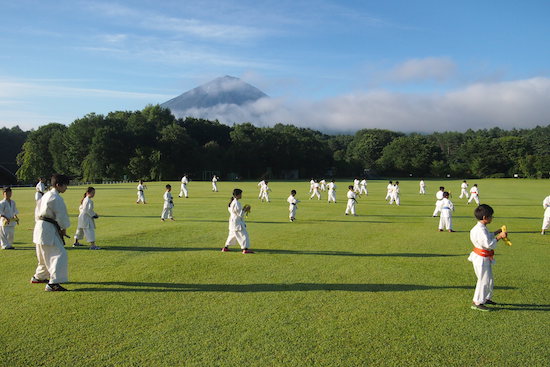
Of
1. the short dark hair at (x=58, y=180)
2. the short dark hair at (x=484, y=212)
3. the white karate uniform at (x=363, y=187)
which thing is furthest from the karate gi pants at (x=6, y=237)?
the white karate uniform at (x=363, y=187)

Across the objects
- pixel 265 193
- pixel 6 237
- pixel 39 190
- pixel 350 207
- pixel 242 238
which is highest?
pixel 39 190

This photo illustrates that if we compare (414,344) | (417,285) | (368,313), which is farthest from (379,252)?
(414,344)

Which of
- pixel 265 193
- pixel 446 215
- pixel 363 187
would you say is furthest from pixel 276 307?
Result: pixel 363 187

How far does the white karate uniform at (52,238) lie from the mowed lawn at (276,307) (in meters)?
0.44

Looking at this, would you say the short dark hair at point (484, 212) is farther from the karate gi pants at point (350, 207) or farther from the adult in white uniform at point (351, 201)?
the karate gi pants at point (350, 207)

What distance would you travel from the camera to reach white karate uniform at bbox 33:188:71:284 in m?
7.62

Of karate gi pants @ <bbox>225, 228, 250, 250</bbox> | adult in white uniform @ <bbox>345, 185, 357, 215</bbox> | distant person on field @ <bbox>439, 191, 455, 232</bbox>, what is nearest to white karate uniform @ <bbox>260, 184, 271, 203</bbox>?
adult in white uniform @ <bbox>345, 185, 357, 215</bbox>

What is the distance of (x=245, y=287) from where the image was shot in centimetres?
809

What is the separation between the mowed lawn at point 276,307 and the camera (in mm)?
5332

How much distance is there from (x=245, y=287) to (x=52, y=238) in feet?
12.8

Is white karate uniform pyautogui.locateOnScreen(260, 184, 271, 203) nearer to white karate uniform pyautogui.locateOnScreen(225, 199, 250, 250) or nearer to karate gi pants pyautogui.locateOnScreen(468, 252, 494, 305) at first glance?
white karate uniform pyautogui.locateOnScreen(225, 199, 250, 250)

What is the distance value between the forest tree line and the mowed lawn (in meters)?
66.3

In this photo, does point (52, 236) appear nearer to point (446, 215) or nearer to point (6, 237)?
point (6, 237)

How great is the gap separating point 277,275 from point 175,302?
8.53 ft
